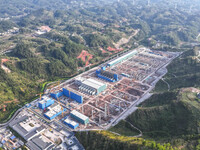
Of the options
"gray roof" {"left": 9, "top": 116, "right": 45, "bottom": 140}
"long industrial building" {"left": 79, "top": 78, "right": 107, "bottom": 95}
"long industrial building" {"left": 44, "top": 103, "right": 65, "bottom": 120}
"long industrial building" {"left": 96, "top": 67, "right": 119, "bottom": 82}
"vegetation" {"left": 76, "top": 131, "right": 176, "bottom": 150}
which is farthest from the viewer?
"long industrial building" {"left": 96, "top": 67, "right": 119, "bottom": 82}

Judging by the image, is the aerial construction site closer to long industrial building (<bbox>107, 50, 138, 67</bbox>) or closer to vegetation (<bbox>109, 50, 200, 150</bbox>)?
long industrial building (<bbox>107, 50, 138, 67</bbox>)

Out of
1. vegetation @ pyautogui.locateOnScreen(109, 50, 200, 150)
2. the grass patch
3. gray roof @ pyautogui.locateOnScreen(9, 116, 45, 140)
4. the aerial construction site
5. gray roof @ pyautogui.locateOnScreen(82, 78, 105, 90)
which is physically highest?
vegetation @ pyautogui.locateOnScreen(109, 50, 200, 150)

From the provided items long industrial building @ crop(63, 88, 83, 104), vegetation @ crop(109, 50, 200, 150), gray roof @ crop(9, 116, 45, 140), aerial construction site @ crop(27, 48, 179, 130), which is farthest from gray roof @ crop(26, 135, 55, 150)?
vegetation @ crop(109, 50, 200, 150)

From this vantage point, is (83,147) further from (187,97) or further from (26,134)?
(187,97)

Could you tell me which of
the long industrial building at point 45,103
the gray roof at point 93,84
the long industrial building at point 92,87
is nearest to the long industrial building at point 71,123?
the long industrial building at point 45,103

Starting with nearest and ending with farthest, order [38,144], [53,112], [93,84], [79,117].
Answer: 1. [38,144]
2. [79,117]
3. [53,112]
4. [93,84]

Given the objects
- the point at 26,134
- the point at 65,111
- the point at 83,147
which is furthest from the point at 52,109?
the point at 83,147

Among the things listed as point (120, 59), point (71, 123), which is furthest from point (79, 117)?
point (120, 59)

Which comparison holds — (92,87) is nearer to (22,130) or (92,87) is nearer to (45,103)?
(45,103)
